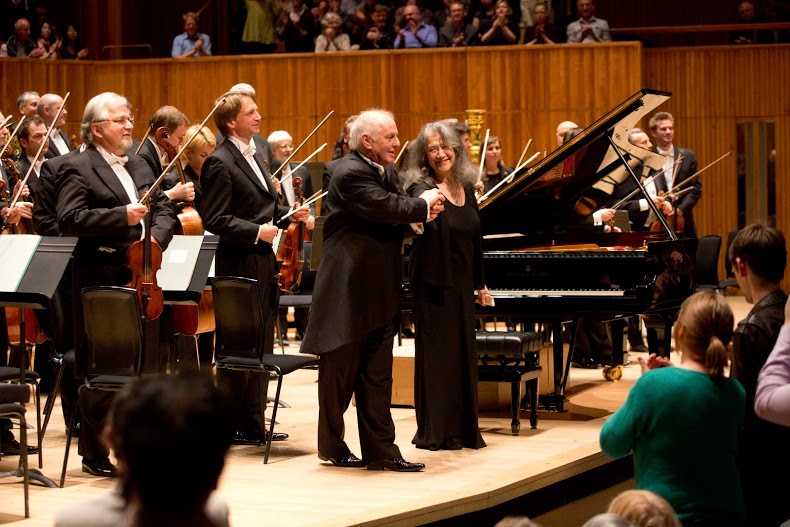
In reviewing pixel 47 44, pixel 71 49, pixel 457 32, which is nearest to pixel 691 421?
pixel 457 32

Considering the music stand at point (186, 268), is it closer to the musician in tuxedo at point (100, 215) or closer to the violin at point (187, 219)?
the musician in tuxedo at point (100, 215)

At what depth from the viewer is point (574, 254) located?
5887mm

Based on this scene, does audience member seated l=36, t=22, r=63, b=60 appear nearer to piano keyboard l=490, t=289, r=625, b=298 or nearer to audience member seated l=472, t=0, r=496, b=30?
audience member seated l=472, t=0, r=496, b=30

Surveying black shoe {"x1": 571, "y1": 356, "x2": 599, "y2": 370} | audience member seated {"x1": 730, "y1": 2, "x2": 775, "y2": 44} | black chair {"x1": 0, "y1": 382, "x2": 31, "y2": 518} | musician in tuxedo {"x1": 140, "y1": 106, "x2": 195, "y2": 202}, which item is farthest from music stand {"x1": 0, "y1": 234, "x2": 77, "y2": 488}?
audience member seated {"x1": 730, "y1": 2, "x2": 775, "y2": 44}

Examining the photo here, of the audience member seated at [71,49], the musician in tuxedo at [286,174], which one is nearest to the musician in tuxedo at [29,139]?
the musician in tuxedo at [286,174]

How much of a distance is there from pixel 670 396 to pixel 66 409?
10.1 ft

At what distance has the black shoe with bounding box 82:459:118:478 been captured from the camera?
4.67 metres

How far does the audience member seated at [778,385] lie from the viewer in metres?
2.81

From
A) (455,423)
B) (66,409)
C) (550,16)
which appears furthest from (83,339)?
(550,16)

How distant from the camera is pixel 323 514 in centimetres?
405

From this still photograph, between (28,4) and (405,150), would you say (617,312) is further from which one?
(28,4)

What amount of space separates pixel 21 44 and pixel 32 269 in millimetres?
8026

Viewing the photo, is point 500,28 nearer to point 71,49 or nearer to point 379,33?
point 379,33

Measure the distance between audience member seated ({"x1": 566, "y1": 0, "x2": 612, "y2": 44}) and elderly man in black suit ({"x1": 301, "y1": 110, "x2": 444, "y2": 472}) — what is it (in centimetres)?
701
